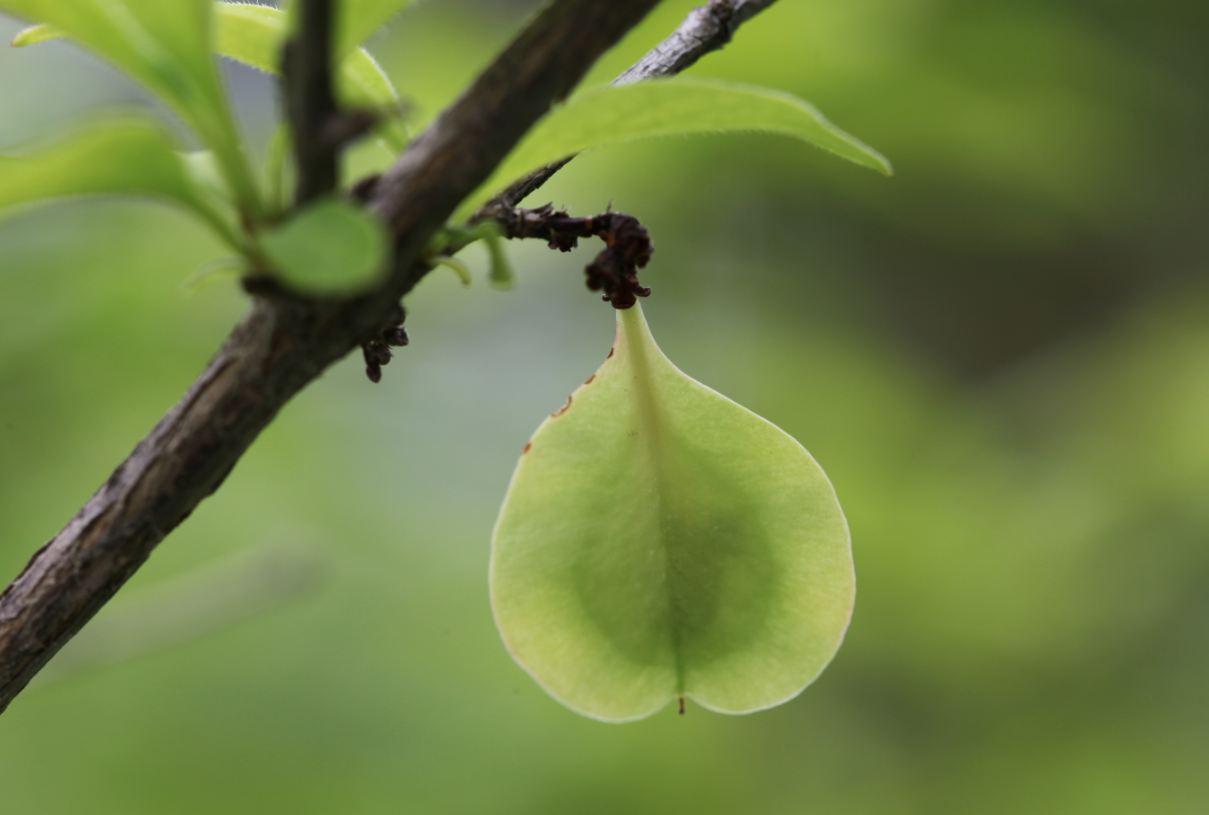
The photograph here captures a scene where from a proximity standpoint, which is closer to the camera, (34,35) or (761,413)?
(34,35)

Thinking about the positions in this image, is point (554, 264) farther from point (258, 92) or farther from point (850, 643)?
point (850, 643)

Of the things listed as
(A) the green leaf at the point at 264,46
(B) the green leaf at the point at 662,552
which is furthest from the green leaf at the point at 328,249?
(B) the green leaf at the point at 662,552

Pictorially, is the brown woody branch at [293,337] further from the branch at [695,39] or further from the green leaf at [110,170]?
the branch at [695,39]

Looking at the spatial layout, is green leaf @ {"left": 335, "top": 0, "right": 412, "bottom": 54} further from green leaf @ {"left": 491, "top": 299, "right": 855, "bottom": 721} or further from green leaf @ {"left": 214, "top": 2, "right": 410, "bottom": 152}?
green leaf @ {"left": 491, "top": 299, "right": 855, "bottom": 721}

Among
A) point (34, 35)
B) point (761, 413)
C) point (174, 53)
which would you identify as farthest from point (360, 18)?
point (761, 413)

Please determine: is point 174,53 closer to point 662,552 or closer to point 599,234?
point 599,234

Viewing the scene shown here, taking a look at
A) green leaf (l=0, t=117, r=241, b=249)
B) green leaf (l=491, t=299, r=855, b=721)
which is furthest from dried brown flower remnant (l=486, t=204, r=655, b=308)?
green leaf (l=0, t=117, r=241, b=249)
